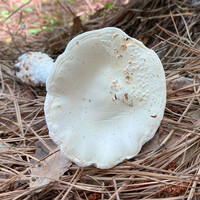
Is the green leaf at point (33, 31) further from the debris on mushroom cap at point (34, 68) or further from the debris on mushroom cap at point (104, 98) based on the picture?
the debris on mushroom cap at point (104, 98)

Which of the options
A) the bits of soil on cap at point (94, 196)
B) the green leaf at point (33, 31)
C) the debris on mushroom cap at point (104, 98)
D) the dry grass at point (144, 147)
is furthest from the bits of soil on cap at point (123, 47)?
the green leaf at point (33, 31)

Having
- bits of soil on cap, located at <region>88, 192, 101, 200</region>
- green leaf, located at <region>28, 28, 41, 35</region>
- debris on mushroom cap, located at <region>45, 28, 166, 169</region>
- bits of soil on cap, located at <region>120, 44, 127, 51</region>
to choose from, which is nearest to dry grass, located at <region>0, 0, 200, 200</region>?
bits of soil on cap, located at <region>88, 192, 101, 200</region>

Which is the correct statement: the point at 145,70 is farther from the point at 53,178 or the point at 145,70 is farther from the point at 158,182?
the point at 53,178

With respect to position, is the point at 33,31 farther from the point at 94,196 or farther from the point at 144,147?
the point at 94,196

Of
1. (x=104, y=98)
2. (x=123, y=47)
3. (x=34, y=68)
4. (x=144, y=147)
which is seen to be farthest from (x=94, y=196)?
(x=34, y=68)

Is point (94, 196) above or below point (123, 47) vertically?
below
